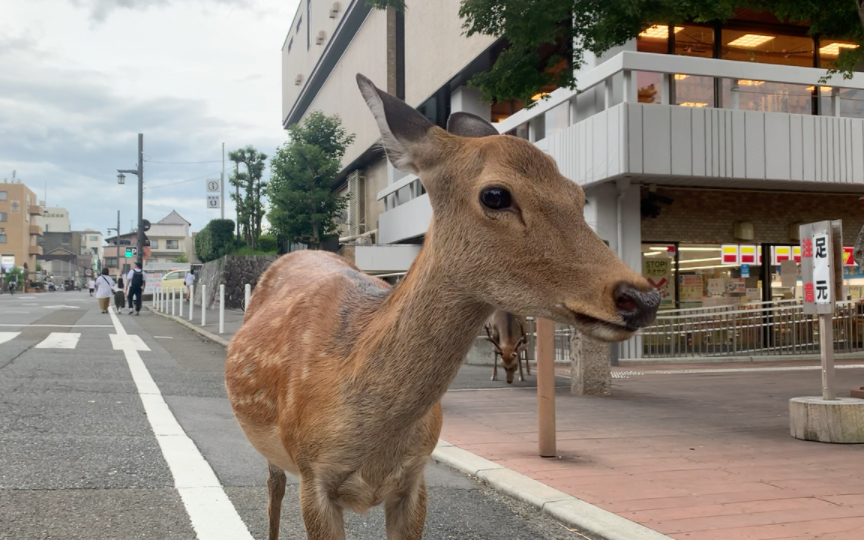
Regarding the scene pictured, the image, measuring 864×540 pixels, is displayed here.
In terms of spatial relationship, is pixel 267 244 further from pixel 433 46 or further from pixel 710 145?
pixel 710 145

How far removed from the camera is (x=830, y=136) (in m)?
16.0

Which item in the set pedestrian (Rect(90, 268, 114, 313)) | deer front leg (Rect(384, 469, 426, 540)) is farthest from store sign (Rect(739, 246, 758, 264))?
pedestrian (Rect(90, 268, 114, 313))

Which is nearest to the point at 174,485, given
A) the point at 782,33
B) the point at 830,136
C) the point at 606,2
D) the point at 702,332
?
the point at 606,2

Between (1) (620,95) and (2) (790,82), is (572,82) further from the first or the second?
(2) (790,82)

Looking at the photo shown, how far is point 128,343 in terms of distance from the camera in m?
14.7

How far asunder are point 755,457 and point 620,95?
1035 centimetres

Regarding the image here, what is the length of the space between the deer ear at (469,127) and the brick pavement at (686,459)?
2726 mm

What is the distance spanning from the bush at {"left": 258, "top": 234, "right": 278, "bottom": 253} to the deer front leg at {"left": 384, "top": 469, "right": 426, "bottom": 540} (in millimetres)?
37200

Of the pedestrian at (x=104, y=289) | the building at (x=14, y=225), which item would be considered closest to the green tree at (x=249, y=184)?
the pedestrian at (x=104, y=289)

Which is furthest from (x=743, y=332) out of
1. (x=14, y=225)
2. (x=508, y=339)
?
(x=14, y=225)

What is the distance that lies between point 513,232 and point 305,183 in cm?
3117

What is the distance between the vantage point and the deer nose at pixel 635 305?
66.7 inches

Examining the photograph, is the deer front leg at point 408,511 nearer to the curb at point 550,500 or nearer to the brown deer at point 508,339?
the curb at point 550,500

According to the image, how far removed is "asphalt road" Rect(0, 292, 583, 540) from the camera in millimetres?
4066
